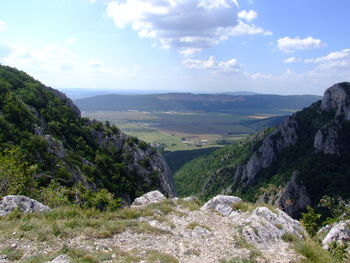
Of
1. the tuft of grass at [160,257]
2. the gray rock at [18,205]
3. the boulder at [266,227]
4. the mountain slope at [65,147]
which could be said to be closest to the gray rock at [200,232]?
the boulder at [266,227]

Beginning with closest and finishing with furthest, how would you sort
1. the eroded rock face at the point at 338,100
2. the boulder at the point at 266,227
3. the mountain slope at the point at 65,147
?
the boulder at the point at 266,227 < the mountain slope at the point at 65,147 < the eroded rock face at the point at 338,100

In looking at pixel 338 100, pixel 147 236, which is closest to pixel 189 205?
pixel 147 236

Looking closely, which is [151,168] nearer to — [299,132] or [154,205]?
[154,205]

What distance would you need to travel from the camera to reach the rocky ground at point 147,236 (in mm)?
10875

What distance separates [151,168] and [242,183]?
6514cm

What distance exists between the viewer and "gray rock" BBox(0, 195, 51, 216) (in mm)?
14059

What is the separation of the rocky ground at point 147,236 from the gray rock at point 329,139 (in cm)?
8216

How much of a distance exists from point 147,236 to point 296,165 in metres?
89.0

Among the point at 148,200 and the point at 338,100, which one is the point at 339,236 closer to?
the point at 148,200

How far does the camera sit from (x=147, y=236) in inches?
527

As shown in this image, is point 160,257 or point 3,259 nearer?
point 3,259

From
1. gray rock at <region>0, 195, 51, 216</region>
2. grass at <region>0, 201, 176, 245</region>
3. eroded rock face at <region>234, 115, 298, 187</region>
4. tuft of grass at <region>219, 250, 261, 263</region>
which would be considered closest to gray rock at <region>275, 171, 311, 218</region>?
eroded rock face at <region>234, 115, 298, 187</region>

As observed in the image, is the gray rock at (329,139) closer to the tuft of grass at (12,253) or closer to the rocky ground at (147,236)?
the rocky ground at (147,236)

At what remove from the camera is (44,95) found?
5341cm
